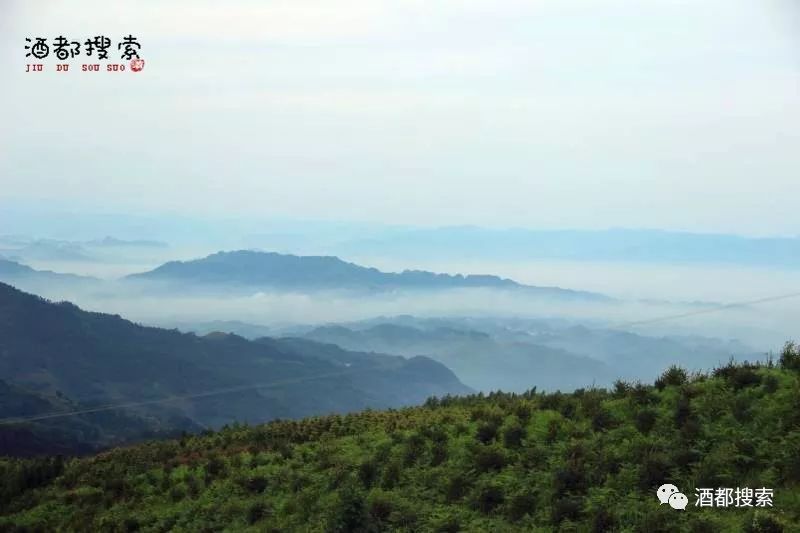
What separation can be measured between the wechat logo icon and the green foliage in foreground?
5.8 inches

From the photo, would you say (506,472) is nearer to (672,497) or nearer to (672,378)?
(672,497)

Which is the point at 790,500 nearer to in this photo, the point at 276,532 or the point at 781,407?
the point at 781,407

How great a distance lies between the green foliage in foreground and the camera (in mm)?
18016

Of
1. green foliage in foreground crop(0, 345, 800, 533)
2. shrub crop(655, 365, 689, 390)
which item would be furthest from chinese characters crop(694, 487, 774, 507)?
shrub crop(655, 365, 689, 390)

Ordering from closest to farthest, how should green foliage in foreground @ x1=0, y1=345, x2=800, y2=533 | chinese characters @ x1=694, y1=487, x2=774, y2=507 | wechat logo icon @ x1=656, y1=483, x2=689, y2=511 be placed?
chinese characters @ x1=694, y1=487, x2=774, y2=507
wechat logo icon @ x1=656, y1=483, x2=689, y2=511
green foliage in foreground @ x1=0, y1=345, x2=800, y2=533

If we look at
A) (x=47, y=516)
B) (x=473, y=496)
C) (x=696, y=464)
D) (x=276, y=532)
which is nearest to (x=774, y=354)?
(x=696, y=464)

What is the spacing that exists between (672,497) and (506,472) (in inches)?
169

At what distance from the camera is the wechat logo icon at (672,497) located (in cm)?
1722

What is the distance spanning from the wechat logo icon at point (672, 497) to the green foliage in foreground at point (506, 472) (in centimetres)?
15

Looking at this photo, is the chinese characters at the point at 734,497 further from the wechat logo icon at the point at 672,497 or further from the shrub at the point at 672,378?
the shrub at the point at 672,378

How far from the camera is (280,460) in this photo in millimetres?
27266

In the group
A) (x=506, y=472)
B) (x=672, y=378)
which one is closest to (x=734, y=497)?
(x=506, y=472)

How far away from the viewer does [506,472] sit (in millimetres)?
20781

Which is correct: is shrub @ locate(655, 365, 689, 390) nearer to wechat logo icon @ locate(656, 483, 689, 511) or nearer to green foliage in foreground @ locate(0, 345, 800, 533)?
green foliage in foreground @ locate(0, 345, 800, 533)
